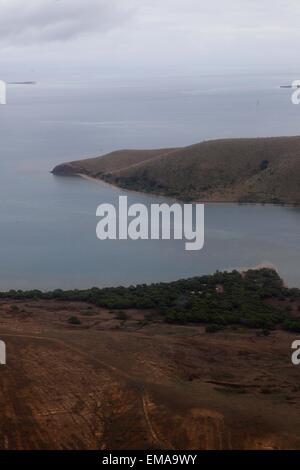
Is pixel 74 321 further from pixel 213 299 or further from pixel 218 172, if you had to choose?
pixel 218 172

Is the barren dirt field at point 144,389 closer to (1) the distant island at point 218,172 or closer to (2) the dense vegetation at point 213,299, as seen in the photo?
(2) the dense vegetation at point 213,299

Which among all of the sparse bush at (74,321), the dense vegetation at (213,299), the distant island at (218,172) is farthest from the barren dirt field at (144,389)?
the distant island at (218,172)

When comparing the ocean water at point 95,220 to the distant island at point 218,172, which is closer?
the ocean water at point 95,220

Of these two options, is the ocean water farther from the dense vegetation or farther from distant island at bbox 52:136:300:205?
the dense vegetation

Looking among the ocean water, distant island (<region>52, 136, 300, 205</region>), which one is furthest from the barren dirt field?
distant island (<region>52, 136, 300, 205</region>)

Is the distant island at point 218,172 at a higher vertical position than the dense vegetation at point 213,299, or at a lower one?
higher

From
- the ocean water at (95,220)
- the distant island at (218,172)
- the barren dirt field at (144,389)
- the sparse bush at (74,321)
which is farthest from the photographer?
the distant island at (218,172)

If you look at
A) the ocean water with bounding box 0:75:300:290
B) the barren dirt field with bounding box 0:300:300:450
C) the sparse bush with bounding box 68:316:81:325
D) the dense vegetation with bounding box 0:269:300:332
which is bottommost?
the barren dirt field with bounding box 0:300:300:450

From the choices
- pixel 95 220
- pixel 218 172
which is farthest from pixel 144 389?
pixel 218 172
